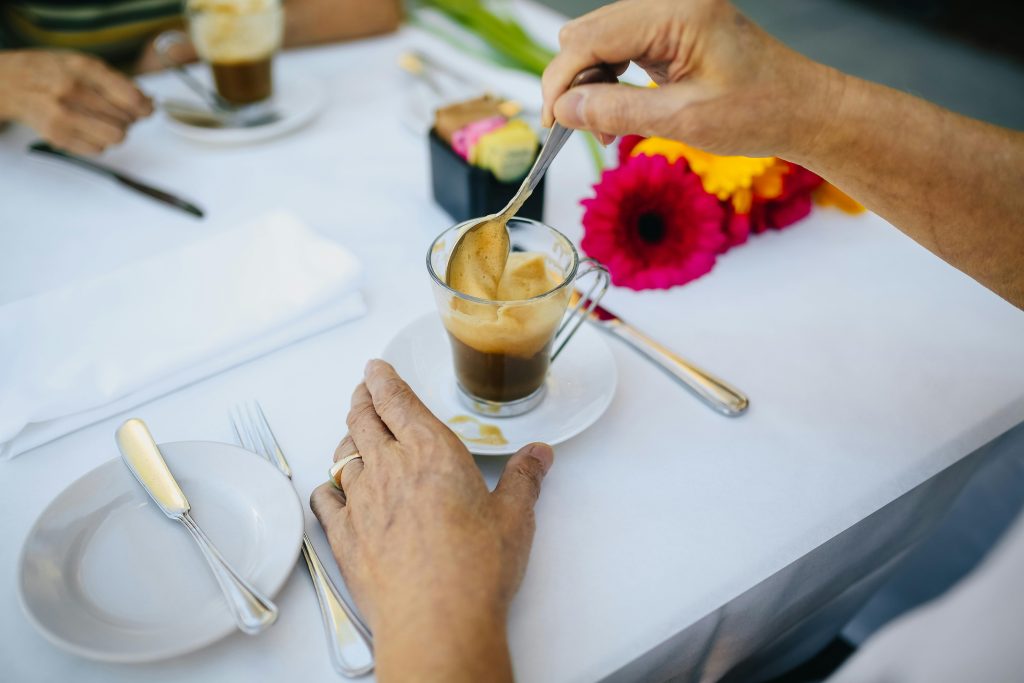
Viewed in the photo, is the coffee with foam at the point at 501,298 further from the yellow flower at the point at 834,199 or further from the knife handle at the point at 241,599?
the yellow flower at the point at 834,199

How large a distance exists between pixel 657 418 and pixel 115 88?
99cm

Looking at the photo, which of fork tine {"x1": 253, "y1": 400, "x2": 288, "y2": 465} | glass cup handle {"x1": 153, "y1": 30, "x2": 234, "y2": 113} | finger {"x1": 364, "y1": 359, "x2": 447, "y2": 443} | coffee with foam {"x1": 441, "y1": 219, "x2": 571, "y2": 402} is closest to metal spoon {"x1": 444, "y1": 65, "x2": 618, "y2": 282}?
coffee with foam {"x1": 441, "y1": 219, "x2": 571, "y2": 402}

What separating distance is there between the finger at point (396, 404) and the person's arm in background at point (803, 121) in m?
0.29

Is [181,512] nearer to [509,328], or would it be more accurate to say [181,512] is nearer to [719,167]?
[509,328]

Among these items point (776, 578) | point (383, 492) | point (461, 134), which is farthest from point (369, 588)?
point (461, 134)

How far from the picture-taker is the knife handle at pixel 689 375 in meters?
0.77

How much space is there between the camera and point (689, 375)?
2.63ft

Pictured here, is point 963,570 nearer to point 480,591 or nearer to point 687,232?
point 687,232

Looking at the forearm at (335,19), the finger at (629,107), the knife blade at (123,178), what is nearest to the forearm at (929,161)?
the finger at (629,107)

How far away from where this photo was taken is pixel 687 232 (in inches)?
37.7

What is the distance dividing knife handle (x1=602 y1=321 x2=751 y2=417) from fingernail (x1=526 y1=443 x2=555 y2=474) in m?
0.21

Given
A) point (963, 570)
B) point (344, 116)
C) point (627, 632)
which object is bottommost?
point (963, 570)

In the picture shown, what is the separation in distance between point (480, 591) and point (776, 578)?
0.91ft

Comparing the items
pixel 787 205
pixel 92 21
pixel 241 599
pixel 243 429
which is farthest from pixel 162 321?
pixel 92 21
